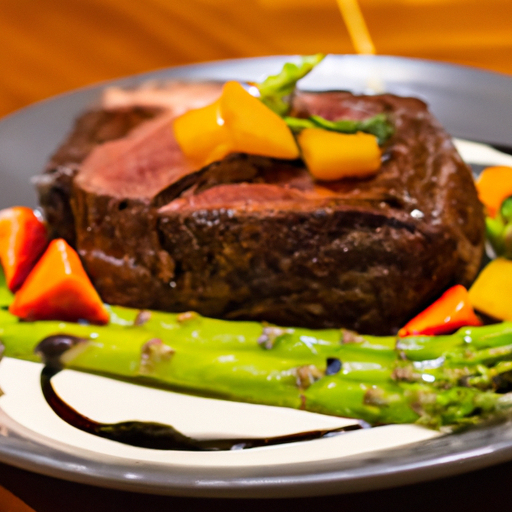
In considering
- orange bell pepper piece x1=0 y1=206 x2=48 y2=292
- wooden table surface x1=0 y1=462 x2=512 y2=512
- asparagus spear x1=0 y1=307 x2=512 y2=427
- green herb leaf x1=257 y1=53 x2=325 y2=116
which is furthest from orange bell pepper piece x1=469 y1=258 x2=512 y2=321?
orange bell pepper piece x1=0 y1=206 x2=48 y2=292

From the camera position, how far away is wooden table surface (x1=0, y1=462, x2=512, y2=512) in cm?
150

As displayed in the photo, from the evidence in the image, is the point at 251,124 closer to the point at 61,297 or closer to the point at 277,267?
the point at 277,267

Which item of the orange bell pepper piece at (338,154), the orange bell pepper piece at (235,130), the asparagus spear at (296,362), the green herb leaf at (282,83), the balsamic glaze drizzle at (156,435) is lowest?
the balsamic glaze drizzle at (156,435)

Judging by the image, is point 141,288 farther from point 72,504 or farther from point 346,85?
point 346,85

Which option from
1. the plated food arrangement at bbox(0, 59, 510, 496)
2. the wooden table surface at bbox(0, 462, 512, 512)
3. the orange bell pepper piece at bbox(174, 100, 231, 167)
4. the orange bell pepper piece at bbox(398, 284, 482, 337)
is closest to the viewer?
the wooden table surface at bbox(0, 462, 512, 512)

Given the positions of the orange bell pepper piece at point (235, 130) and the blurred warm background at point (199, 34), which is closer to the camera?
the orange bell pepper piece at point (235, 130)

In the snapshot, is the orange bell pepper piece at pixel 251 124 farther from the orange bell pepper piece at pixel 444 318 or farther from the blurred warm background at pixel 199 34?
the blurred warm background at pixel 199 34

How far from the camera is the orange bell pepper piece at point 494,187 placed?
2.73 metres

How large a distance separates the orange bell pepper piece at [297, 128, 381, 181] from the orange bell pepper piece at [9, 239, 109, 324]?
1045 millimetres

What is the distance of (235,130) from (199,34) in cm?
301

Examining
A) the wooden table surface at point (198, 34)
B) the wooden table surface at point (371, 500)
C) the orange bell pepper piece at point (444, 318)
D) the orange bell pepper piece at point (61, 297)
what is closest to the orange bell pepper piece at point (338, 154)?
the orange bell pepper piece at point (444, 318)

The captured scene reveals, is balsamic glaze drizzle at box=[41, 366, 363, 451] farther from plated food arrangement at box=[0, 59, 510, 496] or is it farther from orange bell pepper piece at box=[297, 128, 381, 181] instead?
orange bell pepper piece at box=[297, 128, 381, 181]

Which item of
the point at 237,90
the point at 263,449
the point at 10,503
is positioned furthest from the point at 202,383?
the point at 237,90

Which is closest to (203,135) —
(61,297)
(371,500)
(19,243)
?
(61,297)
